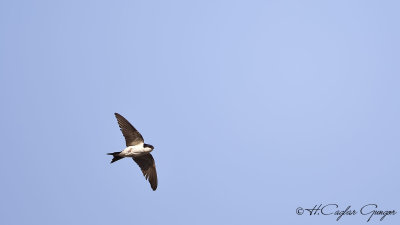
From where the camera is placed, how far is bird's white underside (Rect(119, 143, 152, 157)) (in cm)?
1884

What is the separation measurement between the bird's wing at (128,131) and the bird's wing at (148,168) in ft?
4.84

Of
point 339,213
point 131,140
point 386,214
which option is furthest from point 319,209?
point 131,140

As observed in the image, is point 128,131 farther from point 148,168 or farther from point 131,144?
point 148,168

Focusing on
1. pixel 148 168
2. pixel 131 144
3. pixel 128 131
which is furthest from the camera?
pixel 148 168

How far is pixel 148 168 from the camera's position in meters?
20.4

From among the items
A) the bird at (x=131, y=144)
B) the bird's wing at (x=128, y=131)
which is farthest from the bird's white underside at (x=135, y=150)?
the bird's wing at (x=128, y=131)

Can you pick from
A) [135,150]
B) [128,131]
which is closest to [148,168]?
[135,150]

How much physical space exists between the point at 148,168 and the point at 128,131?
224 centimetres

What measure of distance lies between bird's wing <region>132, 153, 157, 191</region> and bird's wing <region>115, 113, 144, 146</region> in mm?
1476

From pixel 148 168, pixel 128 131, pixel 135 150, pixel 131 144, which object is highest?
pixel 128 131

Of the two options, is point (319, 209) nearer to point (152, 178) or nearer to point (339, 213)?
point (339, 213)

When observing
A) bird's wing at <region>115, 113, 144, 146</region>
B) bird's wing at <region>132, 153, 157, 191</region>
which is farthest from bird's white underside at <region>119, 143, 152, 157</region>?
bird's wing at <region>132, 153, 157, 191</region>

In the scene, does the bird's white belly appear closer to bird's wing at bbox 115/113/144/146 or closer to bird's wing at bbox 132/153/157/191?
bird's wing at bbox 115/113/144/146

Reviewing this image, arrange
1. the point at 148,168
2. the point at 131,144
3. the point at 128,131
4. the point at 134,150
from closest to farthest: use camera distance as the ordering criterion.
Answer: the point at 128,131, the point at 134,150, the point at 131,144, the point at 148,168
